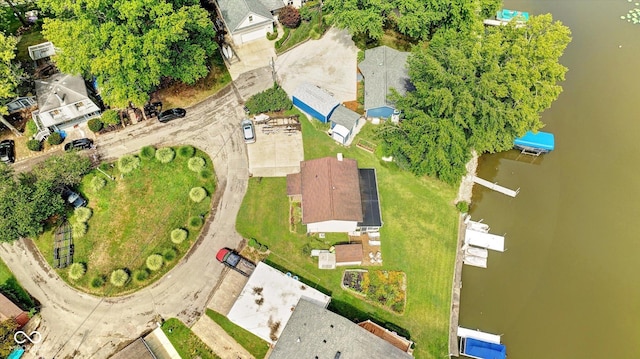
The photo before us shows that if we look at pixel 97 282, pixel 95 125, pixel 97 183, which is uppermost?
pixel 95 125

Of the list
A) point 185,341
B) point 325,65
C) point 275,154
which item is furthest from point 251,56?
point 185,341

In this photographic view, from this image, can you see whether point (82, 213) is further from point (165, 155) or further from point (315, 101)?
point (315, 101)

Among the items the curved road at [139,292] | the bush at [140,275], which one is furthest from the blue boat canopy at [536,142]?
the bush at [140,275]

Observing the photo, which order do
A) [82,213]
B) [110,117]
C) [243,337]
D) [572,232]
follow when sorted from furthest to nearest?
[110,117], [572,232], [82,213], [243,337]

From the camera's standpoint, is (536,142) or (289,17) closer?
(536,142)

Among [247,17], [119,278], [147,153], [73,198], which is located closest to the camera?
[119,278]

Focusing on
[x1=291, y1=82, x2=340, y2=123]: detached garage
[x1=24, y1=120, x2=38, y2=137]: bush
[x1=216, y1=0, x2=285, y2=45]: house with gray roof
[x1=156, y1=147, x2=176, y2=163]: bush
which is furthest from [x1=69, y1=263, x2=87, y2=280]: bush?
[x1=216, y1=0, x2=285, y2=45]: house with gray roof
